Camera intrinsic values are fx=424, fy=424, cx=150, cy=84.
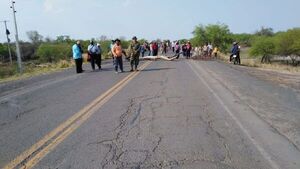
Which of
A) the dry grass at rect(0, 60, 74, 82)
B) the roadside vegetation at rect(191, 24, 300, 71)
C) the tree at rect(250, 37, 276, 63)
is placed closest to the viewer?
the dry grass at rect(0, 60, 74, 82)

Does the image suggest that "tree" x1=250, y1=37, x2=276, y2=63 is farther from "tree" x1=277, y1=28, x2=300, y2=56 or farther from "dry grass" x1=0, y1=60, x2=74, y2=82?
"dry grass" x1=0, y1=60, x2=74, y2=82

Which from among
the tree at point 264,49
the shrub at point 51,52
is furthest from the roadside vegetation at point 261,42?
the shrub at point 51,52

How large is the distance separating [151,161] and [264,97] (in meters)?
7.41

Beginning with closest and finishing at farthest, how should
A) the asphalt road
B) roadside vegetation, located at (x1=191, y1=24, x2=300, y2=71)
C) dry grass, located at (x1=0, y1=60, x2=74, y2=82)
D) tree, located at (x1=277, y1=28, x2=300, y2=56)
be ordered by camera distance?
the asphalt road → dry grass, located at (x1=0, y1=60, x2=74, y2=82) → tree, located at (x1=277, y1=28, x2=300, y2=56) → roadside vegetation, located at (x1=191, y1=24, x2=300, y2=71)

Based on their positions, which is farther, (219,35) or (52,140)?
(219,35)

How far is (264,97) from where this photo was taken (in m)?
12.5

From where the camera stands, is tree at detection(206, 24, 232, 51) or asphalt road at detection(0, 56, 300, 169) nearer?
asphalt road at detection(0, 56, 300, 169)

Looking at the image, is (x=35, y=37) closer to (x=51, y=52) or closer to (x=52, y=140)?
(x=51, y=52)

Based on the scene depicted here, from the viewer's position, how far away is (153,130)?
7898 mm

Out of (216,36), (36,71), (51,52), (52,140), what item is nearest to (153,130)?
(52,140)

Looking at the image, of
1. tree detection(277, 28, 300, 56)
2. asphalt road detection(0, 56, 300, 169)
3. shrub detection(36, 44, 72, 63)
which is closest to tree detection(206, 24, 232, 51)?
tree detection(277, 28, 300, 56)

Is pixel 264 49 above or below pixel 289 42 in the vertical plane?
below

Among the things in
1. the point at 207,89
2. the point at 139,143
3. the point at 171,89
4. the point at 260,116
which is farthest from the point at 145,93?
the point at 139,143

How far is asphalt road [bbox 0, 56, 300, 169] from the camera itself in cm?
606
